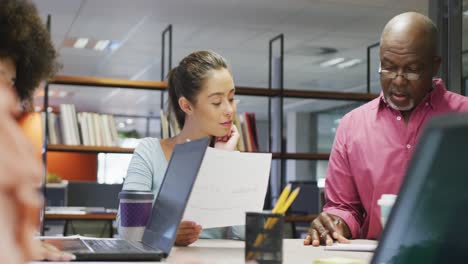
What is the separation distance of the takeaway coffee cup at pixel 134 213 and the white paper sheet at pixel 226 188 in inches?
3.9

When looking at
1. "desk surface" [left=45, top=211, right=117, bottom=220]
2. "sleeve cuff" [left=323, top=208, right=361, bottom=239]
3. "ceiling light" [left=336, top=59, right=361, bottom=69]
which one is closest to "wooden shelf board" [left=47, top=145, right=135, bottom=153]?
"desk surface" [left=45, top=211, right=117, bottom=220]

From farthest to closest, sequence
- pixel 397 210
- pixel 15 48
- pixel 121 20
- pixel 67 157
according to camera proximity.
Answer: pixel 67 157
pixel 121 20
pixel 15 48
pixel 397 210

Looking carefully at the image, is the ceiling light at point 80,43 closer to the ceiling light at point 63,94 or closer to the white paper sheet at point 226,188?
the ceiling light at point 63,94

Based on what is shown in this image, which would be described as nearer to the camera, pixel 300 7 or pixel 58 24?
pixel 300 7

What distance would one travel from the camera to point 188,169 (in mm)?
1179

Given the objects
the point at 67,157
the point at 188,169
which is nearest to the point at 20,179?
the point at 188,169

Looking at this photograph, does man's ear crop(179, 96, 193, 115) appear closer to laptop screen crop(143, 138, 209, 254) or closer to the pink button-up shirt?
the pink button-up shirt

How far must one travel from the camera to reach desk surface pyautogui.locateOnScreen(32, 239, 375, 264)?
118 centimetres

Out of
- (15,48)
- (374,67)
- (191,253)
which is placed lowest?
(191,253)

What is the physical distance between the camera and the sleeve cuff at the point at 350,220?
1.77 meters

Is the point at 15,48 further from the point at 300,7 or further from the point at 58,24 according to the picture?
the point at 58,24

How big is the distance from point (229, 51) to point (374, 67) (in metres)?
2.03

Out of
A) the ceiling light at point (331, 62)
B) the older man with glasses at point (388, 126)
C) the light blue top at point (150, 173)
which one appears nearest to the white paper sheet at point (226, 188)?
the light blue top at point (150, 173)

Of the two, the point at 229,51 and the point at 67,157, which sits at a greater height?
the point at 229,51
